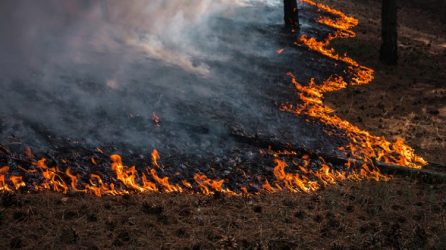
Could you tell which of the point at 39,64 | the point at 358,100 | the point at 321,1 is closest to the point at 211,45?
the point at 358,100

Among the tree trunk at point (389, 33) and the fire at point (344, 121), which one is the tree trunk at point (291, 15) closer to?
the fire at point (344, 121)

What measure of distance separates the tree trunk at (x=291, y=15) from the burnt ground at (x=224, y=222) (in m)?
11.2

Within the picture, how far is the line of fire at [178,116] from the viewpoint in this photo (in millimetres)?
6316

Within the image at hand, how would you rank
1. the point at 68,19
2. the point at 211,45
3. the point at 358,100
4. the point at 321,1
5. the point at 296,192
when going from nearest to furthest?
the point at 296,192, the point at 358,100, the point at 68,19, the point at 211,45, the point at 321,1

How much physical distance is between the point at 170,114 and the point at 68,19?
6.72 meters

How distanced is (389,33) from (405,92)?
313 centimetres

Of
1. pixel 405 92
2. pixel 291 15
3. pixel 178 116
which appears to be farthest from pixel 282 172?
pixel 291 15

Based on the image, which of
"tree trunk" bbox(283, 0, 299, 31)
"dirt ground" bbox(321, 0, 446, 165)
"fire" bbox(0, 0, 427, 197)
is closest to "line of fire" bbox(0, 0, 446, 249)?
"fire" bbox(0, 0, 427, 197)

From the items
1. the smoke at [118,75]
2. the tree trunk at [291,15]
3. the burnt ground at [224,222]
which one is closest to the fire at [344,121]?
the tree trunk at [291,15]

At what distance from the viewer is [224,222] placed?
5.74 m

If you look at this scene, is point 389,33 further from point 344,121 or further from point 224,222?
point 224,222

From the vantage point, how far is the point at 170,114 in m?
8.52

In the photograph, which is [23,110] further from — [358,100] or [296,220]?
[358,100]

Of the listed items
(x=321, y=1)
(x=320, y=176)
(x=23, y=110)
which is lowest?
(x=320, y=176)
